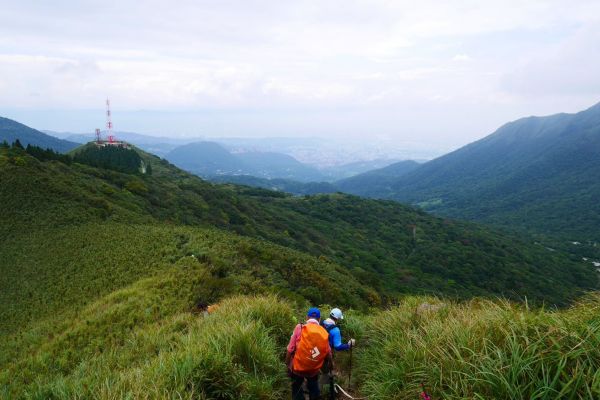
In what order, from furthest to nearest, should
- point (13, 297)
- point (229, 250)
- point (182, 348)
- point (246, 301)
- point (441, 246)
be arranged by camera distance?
1. point (441, 246)
2. point (229, 250)
3. point (13, 297)
4. point (246, 301)
5. point (182, 348)

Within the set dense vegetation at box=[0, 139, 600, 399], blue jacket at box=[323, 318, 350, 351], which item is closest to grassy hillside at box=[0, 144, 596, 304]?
dense vegetation at box=[0, 139, 600, 399]

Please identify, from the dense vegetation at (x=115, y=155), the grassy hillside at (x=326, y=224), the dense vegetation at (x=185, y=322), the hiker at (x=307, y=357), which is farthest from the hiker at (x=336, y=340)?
the dense vegetation at (x=115, y=155)

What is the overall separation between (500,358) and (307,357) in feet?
9.35

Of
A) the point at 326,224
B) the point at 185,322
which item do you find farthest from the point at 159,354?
the point at 326,224

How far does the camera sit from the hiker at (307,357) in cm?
574

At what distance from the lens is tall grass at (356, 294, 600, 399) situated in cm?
343

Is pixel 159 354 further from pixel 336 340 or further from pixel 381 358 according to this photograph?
pixel 381 358

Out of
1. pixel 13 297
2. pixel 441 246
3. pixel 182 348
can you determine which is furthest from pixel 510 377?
pixel 441 246

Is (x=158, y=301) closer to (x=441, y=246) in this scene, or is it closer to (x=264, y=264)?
(x=264, y=264)

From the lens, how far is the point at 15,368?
9.77 m

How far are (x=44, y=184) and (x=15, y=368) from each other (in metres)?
27.1

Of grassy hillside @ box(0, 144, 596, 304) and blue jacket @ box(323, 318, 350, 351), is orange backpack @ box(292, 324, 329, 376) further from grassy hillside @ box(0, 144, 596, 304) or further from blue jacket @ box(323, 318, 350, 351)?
grassy hillside @ box(0, 144, 596, 304)

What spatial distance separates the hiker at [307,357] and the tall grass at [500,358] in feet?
2.77

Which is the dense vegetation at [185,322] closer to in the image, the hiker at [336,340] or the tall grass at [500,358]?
the tall grass at [500,358]
